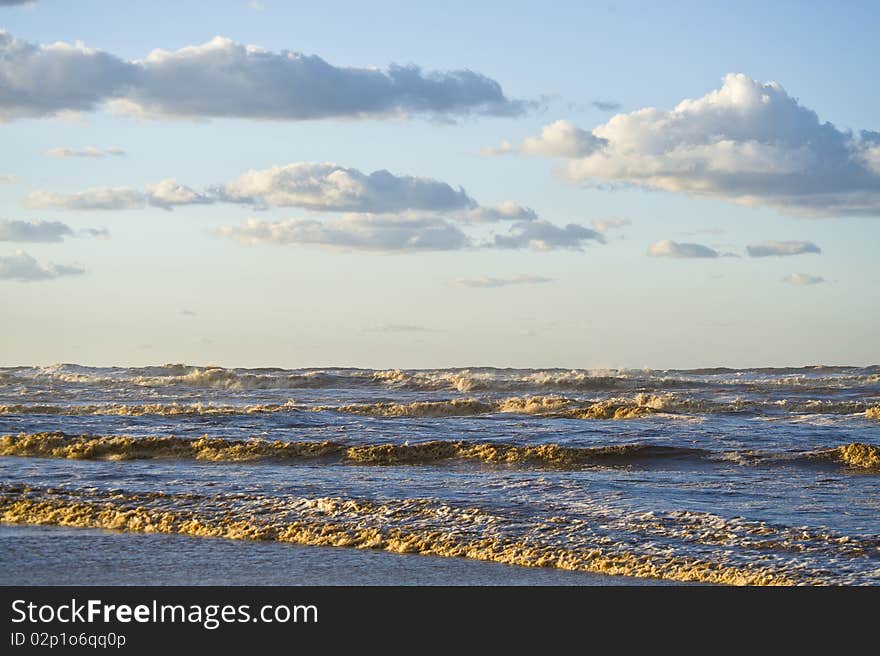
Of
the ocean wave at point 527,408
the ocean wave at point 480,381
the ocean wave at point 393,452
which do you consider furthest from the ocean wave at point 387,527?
the ocean wave at point 480,381

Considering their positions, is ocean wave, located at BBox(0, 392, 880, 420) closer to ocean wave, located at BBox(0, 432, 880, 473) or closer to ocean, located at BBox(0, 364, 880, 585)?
ocean, located at BBox(0, 364, 880, 585)

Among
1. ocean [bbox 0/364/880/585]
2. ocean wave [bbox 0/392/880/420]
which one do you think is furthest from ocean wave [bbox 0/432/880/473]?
ocean wave [bbox 0/392/880/420]

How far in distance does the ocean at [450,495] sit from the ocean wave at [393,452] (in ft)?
0.21

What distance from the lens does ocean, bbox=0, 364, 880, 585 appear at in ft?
38.0

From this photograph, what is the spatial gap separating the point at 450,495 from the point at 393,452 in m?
6.58

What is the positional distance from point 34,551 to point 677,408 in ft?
99.5

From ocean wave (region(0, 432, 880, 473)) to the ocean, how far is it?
0.21 feet

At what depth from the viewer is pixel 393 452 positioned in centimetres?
2244

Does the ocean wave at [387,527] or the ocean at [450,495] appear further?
the ocean at [450,495]

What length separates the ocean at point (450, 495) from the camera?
11578 millimetres

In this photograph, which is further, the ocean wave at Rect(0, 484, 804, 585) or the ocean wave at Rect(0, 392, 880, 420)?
the ocean wave at Rect(0, 392, 880, 420)

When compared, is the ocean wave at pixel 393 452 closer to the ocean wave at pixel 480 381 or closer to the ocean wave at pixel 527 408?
the ocean wave at pixel 527 408
